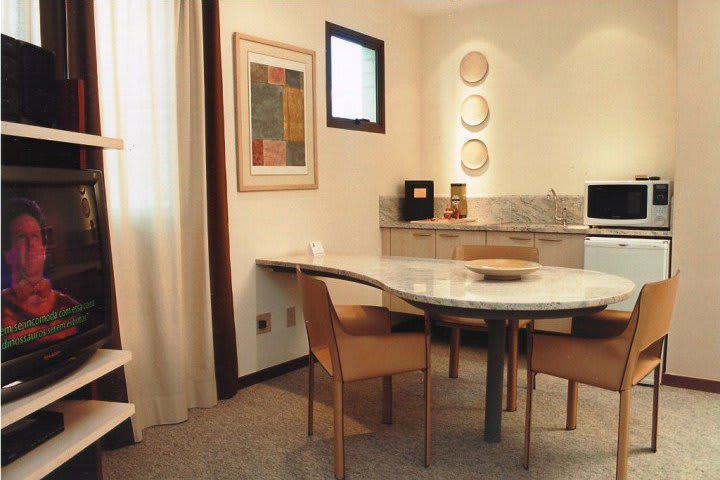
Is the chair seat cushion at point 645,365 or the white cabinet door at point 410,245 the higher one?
the white cabinet door at point 410,245

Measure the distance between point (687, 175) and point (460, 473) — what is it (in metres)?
2.28

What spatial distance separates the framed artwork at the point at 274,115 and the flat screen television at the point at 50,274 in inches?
67.1

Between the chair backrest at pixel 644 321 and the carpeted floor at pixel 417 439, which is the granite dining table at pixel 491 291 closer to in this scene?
the chair backrest at pixel 644 321

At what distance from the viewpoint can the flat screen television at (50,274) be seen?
5.19 feet

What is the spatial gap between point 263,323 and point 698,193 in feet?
9.05

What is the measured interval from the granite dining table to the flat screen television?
3.81ft

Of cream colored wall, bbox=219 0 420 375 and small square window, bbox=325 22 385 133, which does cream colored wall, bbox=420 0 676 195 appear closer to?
cream colored wall, bbox=219 0 420 375

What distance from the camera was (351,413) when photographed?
3273mm

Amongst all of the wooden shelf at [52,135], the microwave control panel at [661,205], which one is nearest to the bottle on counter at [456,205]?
the microwave control panel at [661,205]

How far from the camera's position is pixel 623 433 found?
233 centimetres

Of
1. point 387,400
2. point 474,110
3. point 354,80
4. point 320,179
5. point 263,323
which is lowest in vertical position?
point 387,400

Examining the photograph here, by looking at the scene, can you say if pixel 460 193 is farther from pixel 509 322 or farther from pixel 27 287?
pixel 27 287

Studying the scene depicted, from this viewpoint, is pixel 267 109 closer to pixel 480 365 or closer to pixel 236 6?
pixel 236 6

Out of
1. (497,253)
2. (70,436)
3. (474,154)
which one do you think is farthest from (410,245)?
(70,436)
